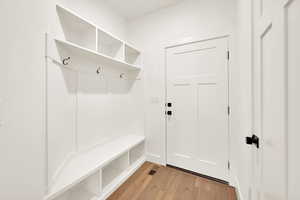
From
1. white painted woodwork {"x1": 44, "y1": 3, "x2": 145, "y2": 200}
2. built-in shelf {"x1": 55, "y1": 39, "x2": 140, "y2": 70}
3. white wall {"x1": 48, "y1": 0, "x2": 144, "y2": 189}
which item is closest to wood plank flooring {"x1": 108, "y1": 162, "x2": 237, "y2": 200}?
white painted woodwork {"x1": 44, "y1": 3, "x2": 145, "y2": 200}

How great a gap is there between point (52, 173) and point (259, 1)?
80.1 inches

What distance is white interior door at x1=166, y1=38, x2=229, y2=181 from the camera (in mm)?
2021

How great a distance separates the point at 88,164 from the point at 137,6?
2.63 metres

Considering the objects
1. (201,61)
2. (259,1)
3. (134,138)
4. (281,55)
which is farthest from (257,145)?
(134,138)

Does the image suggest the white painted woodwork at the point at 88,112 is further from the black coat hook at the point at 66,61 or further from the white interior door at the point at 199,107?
the white interior door at the point at 199,107

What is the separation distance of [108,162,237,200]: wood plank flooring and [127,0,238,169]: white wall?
44 cm

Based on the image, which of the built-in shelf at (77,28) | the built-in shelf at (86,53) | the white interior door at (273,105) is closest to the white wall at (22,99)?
the built-in shelf at (86,53)

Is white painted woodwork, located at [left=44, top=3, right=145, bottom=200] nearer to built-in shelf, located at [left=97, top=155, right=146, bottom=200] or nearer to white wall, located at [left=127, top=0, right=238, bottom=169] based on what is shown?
built-in shelf, located at [left=97, top=155, right=146, bottom=200]

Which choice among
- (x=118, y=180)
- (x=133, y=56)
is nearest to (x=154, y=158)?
(x=118, y=180)

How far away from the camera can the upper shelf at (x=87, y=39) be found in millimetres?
1401

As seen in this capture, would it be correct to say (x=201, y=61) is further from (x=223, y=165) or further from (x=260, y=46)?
(x=223, y=165)

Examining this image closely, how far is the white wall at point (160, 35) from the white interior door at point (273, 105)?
1.37 m

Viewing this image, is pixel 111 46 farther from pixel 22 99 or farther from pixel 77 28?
pixel 22 99

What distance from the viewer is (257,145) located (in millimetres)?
981
